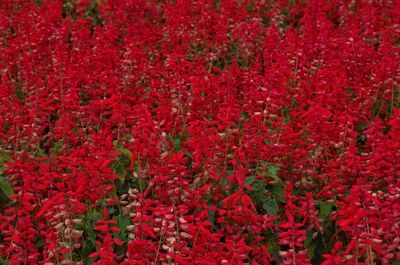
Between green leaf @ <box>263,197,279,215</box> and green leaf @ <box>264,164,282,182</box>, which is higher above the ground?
green leaf @ <box>264,164,282,182</box>

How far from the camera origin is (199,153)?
382 cm

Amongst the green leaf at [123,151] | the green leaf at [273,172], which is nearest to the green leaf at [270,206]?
the green leaf at [273,172]

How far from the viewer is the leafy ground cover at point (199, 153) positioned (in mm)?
3318

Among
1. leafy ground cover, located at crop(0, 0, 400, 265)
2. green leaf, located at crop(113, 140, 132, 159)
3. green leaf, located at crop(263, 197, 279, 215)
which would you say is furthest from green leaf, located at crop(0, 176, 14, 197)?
green leaf, located at crop(263, 197, 279, 215)

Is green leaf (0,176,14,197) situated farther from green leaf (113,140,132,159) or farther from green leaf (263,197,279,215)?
green leaf (263,197,279,215)

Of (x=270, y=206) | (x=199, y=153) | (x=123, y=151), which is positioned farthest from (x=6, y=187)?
(x=270, y=206)

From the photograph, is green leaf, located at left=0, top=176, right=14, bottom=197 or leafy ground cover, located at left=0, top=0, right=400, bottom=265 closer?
leafy ground cover, located at left=0, top=0, right=400, bottom=265

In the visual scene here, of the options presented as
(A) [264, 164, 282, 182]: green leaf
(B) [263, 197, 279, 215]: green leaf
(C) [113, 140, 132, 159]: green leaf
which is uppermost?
(A) [264, 164, 282, 182]: green leaf

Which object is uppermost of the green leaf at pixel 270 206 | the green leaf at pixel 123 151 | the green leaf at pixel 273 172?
the green leaf at pixel 273 172

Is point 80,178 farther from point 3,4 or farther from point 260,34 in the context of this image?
point 3,4

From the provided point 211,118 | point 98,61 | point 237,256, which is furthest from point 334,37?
point 237,256

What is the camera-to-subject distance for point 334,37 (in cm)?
630

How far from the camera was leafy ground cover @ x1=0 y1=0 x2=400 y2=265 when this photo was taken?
10.9 ft

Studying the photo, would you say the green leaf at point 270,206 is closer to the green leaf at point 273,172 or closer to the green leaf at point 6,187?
the green leaf at point 273,172
